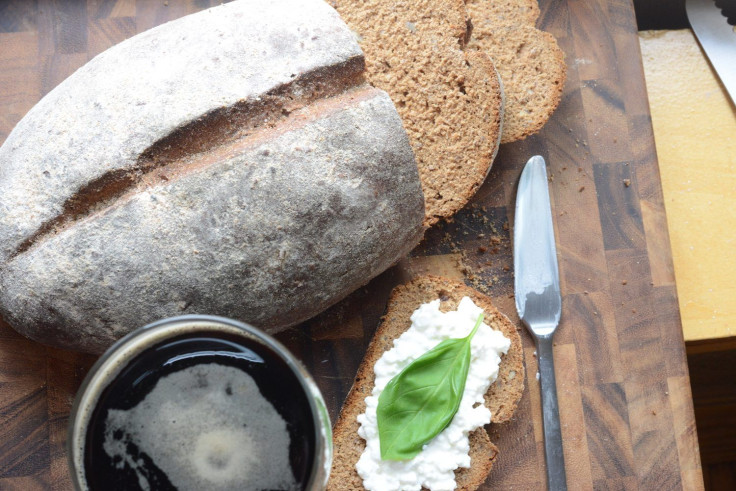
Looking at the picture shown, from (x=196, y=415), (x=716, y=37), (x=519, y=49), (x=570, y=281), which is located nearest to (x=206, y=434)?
(x=196, y=415)

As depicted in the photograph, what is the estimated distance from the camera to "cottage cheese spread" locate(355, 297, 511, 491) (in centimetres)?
204

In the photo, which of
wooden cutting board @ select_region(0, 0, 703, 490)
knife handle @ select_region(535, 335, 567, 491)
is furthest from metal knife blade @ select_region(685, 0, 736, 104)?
knife handle @ select_region(535, 335, 567, 491)

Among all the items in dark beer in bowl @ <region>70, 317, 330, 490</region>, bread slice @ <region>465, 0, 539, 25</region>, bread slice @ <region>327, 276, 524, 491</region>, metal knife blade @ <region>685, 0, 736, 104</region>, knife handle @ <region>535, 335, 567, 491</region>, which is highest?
bread slice @ <region>465, 0, 539, 25</region>

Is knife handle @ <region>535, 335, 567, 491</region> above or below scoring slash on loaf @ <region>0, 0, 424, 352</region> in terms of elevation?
below

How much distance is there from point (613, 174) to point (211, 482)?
1.66 m

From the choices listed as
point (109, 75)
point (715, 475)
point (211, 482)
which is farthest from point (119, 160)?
point (715, 475)

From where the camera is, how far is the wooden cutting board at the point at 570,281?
2.18 m

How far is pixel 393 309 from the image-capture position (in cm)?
221

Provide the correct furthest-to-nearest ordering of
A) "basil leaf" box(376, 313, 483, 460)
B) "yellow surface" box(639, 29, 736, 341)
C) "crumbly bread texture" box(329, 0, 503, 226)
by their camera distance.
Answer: "yellow surface" box(639, 29, 736, 341)
"crumbly bread texture" box(329, 0, 503, 226)
"basil leaf" box(376, 313, 483, 460)

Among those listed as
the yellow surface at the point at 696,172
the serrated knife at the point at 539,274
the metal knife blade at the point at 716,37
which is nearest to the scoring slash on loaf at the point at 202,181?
the serrated knife at the point at 539,274

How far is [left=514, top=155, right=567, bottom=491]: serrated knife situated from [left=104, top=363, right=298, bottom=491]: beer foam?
1.00 m

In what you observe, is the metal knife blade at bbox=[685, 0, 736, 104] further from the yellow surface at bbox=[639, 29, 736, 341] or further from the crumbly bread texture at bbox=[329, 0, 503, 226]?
the crumbly bread texture at bbox=[329, 0, 503, 226]

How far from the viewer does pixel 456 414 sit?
2.06 meters

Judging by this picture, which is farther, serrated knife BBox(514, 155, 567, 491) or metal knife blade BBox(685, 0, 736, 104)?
metal knife blade BBox(685, 0, 736, 104)
